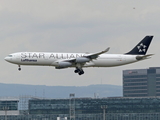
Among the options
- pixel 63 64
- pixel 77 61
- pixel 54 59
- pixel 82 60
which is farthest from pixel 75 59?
pixel 54 59

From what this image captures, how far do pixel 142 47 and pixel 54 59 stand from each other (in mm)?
24182

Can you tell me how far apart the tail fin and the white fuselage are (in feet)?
17.2

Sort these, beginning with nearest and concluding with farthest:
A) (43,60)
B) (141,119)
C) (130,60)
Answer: (43,60), (130,60), (141,119)

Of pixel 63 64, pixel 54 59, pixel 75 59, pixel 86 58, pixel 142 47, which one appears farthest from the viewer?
pixel 142 47

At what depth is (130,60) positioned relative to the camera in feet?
417

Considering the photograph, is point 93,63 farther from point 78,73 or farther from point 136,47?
point 136,47

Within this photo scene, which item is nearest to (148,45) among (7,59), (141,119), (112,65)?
(112,65)

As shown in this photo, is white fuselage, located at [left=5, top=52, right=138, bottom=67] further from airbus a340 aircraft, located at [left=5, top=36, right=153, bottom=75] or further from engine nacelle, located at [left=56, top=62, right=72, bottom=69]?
engine nacelle, located at [left=56, top=62, right=72, bottom=69]

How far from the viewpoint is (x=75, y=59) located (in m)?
120

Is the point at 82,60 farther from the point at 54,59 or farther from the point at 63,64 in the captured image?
the point at 54,59

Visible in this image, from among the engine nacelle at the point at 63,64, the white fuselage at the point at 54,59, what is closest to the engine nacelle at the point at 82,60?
the white fuselage at the point at 54,59

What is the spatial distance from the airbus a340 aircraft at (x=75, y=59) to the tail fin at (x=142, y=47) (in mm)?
1167

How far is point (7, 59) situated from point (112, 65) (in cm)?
2320

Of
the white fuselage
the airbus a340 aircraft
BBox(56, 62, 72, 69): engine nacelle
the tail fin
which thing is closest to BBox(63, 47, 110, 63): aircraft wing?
the airbus a340 aircraft
